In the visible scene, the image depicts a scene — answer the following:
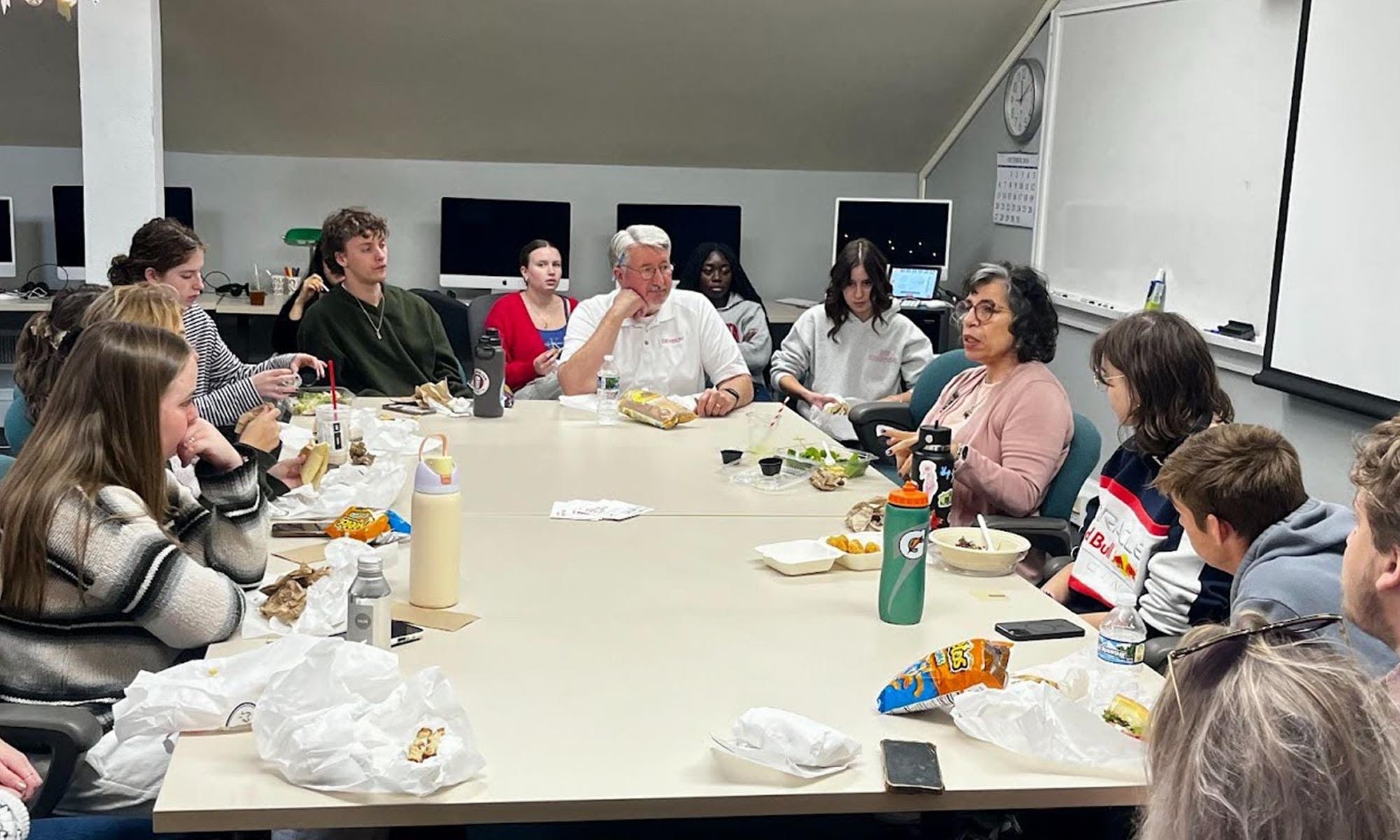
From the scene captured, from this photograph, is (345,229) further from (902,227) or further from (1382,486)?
(1382,486)

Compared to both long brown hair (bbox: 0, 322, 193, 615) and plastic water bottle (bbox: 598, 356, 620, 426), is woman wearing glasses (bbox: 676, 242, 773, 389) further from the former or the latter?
long brown hair (bbox: 0, 322, 193, 615)

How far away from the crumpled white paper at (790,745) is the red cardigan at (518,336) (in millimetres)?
3343

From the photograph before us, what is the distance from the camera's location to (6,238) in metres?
6.13

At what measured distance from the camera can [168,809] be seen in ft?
4.64

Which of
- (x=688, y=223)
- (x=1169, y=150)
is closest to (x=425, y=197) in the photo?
(x=688, y=223)

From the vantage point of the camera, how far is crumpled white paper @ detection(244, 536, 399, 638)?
6.40ft

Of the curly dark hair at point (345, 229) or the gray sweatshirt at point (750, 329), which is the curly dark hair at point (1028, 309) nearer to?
the curly dark hair at point (345, 229)

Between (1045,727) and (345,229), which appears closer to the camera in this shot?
(1045,727)

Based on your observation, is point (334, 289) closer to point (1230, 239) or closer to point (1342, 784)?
point (1230, 239)

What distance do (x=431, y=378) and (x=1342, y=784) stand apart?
12.7 ft

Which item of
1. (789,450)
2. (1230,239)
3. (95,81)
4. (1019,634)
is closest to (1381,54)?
(1230,239)

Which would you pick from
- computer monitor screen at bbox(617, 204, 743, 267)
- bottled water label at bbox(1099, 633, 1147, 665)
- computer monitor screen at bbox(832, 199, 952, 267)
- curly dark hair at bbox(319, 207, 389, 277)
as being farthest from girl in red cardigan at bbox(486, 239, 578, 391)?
bottled water label at bbox(1099, 633, 1147, 665)

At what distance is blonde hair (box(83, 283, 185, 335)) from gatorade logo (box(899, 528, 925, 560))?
1567 mm

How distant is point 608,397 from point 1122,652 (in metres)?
2.23
